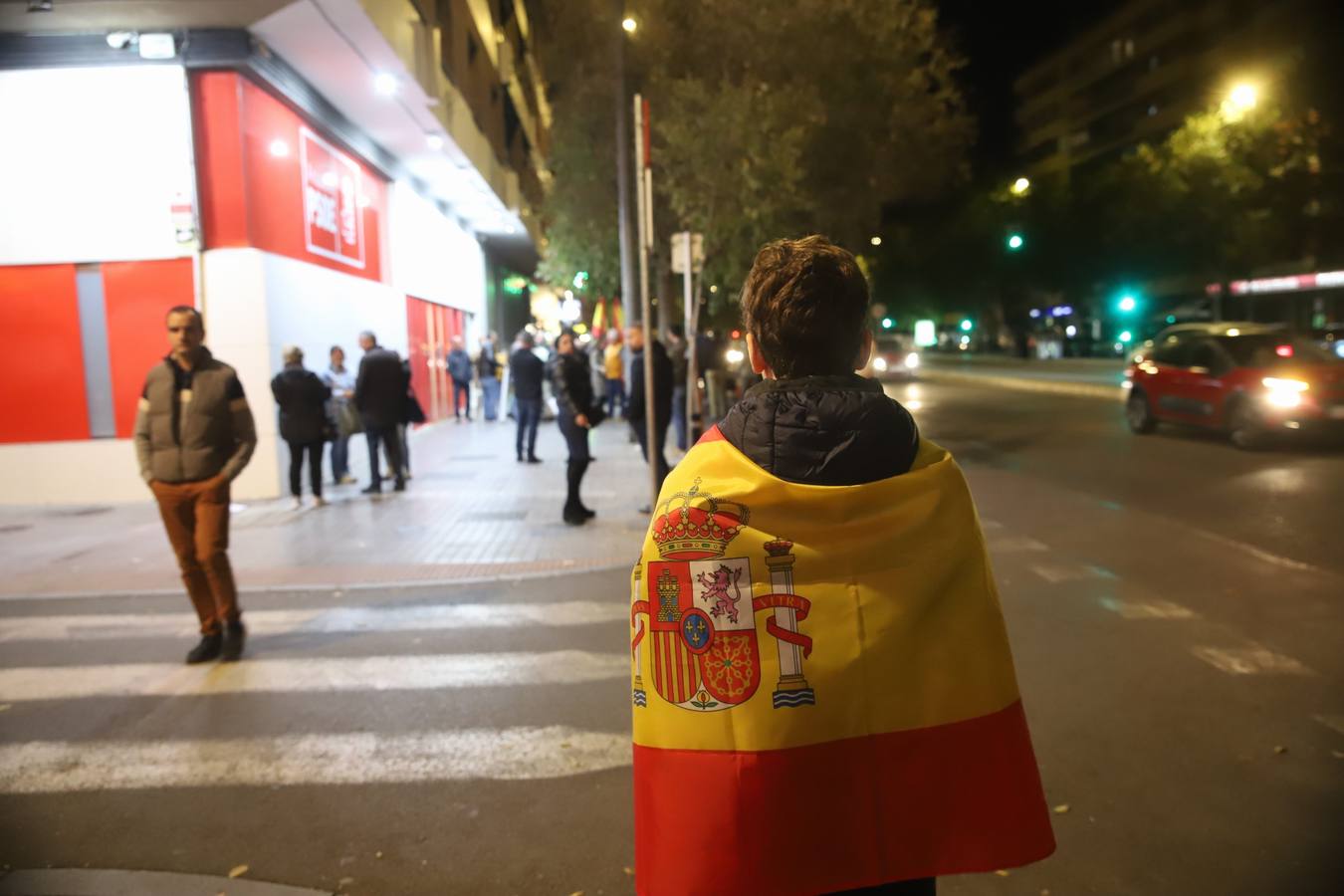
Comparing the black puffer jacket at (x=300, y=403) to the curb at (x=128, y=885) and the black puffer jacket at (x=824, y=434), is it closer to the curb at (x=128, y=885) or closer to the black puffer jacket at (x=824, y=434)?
the curb at (x=128, y=885)

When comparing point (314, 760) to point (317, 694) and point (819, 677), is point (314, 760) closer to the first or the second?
point (317, 694)

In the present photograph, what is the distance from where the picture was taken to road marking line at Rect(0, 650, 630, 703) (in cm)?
558

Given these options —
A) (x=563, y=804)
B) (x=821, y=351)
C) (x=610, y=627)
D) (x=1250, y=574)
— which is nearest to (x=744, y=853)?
(x=821, y=351)

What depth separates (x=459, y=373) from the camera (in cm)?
2242

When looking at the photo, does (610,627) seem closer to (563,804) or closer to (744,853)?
(563,804)

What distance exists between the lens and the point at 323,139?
582 inches

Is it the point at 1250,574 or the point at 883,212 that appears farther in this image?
the point at 883,212

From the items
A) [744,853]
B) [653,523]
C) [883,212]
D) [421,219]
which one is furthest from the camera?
[883,212]

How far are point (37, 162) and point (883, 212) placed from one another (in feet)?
61.3

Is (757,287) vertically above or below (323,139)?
below

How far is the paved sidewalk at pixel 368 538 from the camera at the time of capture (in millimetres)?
8289

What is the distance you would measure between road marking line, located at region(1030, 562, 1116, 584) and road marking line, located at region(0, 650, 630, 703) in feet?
11.2

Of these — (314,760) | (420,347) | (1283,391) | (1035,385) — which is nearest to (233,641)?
(314,760)

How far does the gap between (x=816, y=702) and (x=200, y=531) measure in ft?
16.6
